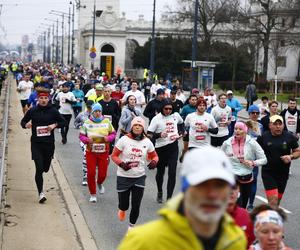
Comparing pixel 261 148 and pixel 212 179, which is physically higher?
pixel 212 179

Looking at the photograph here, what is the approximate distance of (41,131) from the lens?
34.4ft

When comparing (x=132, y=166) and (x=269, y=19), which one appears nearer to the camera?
(x=132, y=166)

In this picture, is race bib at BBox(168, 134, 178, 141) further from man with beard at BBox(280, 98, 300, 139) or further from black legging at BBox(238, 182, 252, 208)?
man with beard at BBox(280, 98, 300, 139)

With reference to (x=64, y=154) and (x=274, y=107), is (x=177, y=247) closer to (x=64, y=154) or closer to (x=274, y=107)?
(x=274, y=107)

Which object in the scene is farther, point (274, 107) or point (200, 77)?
point (200, 77)

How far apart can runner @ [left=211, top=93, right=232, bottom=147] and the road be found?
5.18 ft

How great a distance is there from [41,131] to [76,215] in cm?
154

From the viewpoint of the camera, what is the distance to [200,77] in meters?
38.6

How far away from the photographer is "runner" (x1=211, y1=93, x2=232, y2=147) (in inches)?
575

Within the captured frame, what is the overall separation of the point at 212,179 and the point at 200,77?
3630 cm

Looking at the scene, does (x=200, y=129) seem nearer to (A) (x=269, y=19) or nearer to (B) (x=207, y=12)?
(A) (x=269, y=19)

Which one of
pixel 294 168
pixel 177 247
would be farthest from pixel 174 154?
pixel 177 247

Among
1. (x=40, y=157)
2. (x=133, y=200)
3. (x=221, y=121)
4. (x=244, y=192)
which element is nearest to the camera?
(x=133, y=200)

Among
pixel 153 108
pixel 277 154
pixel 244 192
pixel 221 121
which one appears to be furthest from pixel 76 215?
pixel 221 121
